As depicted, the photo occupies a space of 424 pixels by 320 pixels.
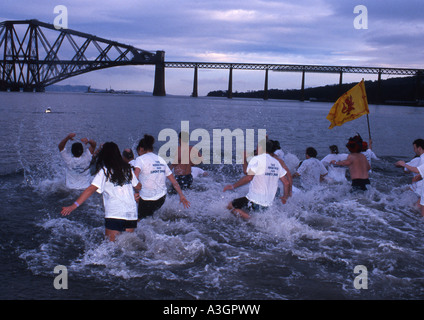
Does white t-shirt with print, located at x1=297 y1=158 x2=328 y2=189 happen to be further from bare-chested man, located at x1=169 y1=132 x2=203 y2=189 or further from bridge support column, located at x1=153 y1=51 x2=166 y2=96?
bridge support column, located at x1=153 y1=51 x2=166 y2=96

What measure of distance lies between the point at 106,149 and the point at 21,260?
2.24 meters

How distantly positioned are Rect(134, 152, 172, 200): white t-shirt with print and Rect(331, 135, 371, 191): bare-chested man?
482cm

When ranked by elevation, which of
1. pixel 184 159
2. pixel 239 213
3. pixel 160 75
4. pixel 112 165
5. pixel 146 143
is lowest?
pixel 239 213

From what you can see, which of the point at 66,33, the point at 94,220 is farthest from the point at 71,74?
the point at 94,220

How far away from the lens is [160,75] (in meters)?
160

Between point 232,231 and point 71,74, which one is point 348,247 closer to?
point 232,231

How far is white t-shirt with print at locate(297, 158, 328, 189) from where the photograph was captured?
33.8ft

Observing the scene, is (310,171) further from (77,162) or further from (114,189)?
(114,189)

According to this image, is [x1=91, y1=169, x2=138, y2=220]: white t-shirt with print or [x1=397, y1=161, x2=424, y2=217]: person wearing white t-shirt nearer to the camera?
[x1=91, y1=169, x2=138, y2=220]: white t-shirt with print

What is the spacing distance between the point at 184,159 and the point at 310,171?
11.8ft

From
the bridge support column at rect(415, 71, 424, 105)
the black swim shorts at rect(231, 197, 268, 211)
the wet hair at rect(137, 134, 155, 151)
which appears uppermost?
the bridge support column at rect(415, 71, 424, 105)

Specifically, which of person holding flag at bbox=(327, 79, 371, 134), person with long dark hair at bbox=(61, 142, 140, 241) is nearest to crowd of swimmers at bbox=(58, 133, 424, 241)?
person with long dark hair at bbox=(61, 142, 140, 241)

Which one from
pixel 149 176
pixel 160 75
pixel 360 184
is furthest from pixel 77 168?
pixel 160 75

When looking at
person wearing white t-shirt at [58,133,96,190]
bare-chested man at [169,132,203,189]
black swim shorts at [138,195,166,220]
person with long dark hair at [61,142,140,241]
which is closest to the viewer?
person with long dark hair at [61,142,140,241]
